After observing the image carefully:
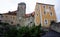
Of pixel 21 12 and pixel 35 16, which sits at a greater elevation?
pixel 21 12

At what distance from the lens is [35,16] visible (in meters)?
5.77

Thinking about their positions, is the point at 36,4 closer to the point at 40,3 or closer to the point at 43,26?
the point at 40,3

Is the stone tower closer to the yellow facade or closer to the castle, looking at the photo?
the castle

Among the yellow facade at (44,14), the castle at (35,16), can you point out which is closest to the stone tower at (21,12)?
the castle at (35,16)

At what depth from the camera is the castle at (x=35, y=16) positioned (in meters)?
5.71

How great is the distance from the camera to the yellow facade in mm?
5699

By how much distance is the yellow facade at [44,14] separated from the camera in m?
5.70

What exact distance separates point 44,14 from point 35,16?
0.75 feet

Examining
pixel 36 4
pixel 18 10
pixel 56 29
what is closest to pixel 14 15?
pixel 18 10

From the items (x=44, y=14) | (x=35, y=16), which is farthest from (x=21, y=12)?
(x=44, y=14)

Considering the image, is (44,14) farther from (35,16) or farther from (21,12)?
(21,12)

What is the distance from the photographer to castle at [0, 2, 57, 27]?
18.7 ft

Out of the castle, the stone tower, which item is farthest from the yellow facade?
the stone tower

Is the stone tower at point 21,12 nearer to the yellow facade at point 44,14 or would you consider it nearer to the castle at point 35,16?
the castle at point 35,16
